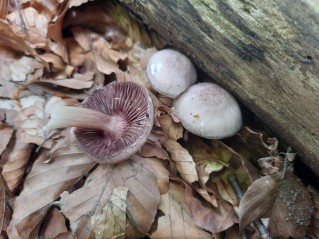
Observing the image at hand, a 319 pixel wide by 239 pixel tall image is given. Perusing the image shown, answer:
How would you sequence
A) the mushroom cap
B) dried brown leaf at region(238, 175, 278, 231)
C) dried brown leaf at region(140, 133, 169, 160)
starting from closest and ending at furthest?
dried brown leaf at region(238, 175, 278, 231), the mushroom cap, dried brown leaf at region(140, 133, 169, 160)

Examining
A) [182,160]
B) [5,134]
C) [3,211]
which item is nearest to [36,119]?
[5,134]

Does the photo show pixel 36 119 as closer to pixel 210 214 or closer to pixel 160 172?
pixel 160 172

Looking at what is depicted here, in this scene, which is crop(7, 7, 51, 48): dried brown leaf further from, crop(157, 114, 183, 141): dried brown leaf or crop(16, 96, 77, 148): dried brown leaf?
crop(157, 114, 183, 141): dried brown leaf

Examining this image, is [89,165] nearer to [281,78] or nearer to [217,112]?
[217,112]

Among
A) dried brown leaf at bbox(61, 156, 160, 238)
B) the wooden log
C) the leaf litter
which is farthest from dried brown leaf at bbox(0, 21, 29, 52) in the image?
dried brown leaf at bbox(61, 156, 160, 238)

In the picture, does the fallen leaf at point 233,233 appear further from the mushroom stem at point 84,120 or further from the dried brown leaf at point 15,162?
the dried brown leaf at point 15,162

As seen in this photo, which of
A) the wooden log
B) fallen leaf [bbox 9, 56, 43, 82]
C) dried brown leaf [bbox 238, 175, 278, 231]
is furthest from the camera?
fallen leaf [bbox 9, 56, 43, 82]

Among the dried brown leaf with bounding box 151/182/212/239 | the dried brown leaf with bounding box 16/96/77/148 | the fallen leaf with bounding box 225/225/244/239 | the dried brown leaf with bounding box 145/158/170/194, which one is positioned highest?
the fallen leaf with bounding box 225/225/244/239
